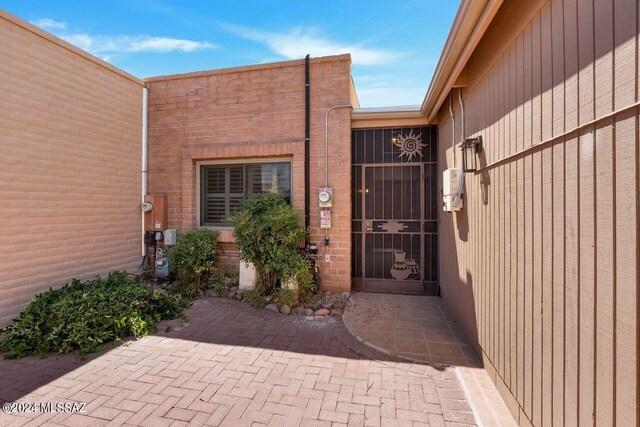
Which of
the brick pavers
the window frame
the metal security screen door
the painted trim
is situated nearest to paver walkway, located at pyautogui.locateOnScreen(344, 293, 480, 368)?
the brick pavers

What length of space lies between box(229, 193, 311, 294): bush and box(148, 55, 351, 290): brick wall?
1.76 feet

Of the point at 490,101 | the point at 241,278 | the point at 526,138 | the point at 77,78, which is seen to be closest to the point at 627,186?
the point at 526,138

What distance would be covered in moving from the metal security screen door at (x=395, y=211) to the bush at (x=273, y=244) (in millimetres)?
1170

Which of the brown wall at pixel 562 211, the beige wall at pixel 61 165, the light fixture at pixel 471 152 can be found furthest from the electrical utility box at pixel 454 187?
the beige wall at pixel 61 165

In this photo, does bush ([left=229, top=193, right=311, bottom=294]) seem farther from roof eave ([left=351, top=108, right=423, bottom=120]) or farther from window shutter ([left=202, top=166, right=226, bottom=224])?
roof eave ([left=351, top=108, right=423, bottom=120])

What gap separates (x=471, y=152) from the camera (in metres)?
3.20

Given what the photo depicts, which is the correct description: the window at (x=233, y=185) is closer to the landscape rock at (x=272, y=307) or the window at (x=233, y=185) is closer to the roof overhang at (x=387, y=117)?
the roof overhang at (x=387, y=117)

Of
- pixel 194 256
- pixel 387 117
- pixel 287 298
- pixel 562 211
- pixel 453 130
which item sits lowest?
pixel 287 298

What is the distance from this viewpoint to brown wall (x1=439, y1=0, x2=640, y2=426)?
1.24 metres

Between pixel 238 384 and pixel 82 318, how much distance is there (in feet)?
7.19

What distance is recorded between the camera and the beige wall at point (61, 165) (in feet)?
12.2

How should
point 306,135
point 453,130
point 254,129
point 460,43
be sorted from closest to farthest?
point 460,43 → point 453,130 → point 306,135 → point 254,129

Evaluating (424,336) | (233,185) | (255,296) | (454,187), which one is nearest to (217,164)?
(233,185)

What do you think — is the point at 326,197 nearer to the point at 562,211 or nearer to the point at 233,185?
the point at 233,185
